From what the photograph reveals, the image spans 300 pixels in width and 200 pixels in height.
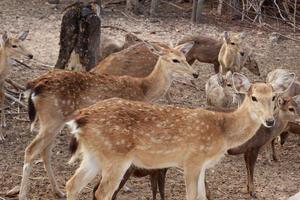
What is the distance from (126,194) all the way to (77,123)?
4.94 ft

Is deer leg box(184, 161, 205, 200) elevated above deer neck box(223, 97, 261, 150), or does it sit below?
below

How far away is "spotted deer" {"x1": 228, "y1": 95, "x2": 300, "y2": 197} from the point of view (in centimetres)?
748

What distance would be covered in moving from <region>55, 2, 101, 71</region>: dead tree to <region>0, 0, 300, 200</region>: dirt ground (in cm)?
104

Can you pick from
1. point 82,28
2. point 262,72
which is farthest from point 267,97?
point 262,72

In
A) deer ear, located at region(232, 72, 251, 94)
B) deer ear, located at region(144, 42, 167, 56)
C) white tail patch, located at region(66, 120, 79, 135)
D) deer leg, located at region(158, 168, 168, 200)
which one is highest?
deer ear, located at region(232, 72, 251, 94)

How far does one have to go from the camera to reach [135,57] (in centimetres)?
912

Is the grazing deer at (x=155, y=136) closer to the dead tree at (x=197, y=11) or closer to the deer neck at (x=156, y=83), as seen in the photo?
the deer neck at (x=156, y=83)

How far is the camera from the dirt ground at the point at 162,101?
24.0ft

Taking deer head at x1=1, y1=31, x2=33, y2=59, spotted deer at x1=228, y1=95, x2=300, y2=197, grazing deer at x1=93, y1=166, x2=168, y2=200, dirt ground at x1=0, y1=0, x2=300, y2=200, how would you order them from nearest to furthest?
grazing deer at x1=93, y1=166, x2=168, y2=200, dirt ground at x1=0, y1=0, x2=300, y2=200, spotted deer at x1=228, y1=95, x2=300, y2=197, deer head at x1=1, y1=31, x2=33, y2=59

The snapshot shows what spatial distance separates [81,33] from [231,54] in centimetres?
278

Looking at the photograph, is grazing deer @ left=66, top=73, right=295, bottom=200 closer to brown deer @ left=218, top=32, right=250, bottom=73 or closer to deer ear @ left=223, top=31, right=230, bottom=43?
brown deer @ left=218, top=32, right=250, bottom=73

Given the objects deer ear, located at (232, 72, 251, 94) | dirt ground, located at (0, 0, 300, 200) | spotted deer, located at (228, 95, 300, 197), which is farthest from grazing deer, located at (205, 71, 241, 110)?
deer ear, located at (232, 72, 251, 94)

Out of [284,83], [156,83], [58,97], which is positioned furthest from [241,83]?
[58,97]

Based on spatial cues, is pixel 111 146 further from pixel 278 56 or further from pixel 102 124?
pixel 278 56
